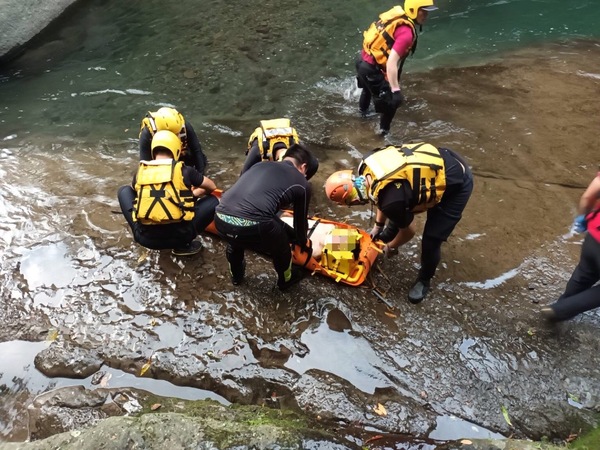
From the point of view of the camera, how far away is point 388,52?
6273 mm

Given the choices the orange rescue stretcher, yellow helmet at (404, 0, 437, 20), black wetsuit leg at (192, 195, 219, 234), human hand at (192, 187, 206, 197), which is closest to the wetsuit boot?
the orange rescue stretcher

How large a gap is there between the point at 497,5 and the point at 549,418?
38.6ft

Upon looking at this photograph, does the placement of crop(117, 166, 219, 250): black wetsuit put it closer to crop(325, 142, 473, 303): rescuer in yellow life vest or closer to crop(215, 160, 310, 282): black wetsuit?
crop(215, 160, 310, 282): black wetsuit

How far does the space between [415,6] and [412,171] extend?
3.39 metres

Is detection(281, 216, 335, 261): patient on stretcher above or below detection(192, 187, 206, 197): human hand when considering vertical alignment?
below

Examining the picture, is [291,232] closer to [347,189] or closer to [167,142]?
[347,189]

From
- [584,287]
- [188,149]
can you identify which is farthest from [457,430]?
[188,149]

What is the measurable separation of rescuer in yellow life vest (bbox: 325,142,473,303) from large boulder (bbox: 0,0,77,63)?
34.0 ft

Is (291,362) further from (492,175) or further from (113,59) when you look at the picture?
(113,59)

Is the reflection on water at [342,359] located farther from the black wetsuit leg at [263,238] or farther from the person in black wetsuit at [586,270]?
the person in black wetsuit at [586,270]

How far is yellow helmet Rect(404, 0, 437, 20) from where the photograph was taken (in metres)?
5.74

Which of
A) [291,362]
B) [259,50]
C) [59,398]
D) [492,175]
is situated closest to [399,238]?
[291,362]

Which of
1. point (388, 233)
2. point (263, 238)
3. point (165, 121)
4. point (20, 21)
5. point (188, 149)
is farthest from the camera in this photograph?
point (20, 21)

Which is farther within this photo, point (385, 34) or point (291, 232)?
point (385, 34)
